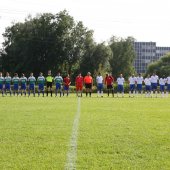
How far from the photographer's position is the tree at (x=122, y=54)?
110125 mm

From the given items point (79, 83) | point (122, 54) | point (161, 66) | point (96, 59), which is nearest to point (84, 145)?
point (79, 83)

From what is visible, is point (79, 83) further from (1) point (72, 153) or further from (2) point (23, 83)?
(1) point (72, 153)

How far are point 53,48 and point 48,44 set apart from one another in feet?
3.53

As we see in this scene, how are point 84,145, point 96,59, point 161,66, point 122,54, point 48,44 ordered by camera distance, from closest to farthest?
point 84,145 < point 48,44 < point 96,59 < point 161,66 < point 122,54

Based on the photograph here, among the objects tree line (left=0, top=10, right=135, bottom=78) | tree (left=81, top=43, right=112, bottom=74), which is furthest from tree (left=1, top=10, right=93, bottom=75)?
tree (left=81, top=43, right=112, bottom=74)

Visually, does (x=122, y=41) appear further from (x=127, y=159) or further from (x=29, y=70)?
(x=127, y=159)

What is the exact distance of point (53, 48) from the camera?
7688cm

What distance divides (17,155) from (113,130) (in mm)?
3799

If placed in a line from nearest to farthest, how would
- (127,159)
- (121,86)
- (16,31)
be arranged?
(127,159), (121,86), (16,31)

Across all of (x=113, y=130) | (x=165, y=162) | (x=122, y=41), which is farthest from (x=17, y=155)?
(x=122, y=41)

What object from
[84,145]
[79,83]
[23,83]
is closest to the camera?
[84,145]

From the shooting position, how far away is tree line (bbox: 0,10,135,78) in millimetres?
77438

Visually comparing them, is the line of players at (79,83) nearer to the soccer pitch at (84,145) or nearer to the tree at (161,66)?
the soccer pitch at (84,145)

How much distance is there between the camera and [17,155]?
7301mm
